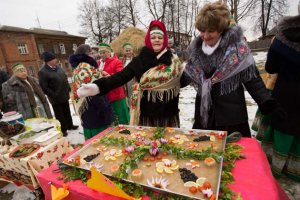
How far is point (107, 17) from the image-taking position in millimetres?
23969

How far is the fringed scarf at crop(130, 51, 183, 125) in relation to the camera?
1914mm

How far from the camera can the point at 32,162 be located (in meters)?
1.72

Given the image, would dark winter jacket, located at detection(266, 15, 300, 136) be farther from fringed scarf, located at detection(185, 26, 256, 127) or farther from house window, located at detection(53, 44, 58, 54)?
house window, located at detection(53, 44, 58, 54)

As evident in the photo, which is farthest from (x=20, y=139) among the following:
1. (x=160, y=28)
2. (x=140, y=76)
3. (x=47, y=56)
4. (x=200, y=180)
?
(x=47, y=56)

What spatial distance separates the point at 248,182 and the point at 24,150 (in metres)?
1.89

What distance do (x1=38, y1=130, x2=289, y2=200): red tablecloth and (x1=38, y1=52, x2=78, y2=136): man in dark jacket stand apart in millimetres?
3207

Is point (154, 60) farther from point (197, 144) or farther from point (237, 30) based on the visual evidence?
point (197, 144)

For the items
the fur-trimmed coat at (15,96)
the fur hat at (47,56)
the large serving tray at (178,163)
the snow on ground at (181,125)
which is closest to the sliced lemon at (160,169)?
the large serving tray at (178,163)

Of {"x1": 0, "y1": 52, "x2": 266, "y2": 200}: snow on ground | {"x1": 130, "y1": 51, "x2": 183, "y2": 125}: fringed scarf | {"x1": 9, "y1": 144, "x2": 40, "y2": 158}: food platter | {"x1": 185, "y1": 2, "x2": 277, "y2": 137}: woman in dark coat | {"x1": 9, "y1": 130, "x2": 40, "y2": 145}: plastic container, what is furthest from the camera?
{"x1": 0, "y1": 52, "x2": 266, "y2": 200}: snow on ground

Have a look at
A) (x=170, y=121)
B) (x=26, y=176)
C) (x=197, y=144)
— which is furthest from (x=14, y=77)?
(x=197, y=144)

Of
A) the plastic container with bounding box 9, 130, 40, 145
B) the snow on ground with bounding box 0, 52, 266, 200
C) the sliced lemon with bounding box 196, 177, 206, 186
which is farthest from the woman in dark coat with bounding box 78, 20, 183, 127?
the snow on ground with bounding box 0, 52, 266, 200

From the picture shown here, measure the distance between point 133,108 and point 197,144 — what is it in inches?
37.5

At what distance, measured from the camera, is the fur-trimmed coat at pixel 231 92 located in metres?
1.54

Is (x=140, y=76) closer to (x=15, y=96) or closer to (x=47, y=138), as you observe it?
(x=47, y=138)
